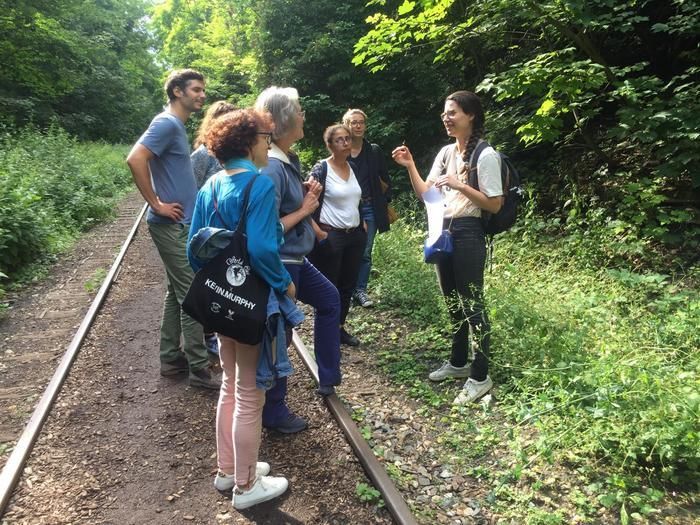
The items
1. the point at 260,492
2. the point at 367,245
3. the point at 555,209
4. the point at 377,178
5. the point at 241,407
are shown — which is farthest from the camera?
the point at 555,209

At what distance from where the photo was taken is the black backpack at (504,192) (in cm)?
337

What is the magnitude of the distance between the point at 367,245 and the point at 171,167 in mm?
2658

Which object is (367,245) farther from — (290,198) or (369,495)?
(369,495)

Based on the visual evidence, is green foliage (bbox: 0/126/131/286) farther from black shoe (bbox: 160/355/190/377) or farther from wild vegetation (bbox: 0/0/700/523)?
black shoe (bbox: 160/355/190/377)

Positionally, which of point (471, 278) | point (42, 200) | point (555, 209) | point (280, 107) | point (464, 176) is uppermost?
point (280, 107)

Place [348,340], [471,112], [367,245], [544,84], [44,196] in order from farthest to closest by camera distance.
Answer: [44,196] → [367,245] → [544,84] → [348,340] → [471,112]

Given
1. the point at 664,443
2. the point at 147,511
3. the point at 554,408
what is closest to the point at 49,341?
the point at 147,511

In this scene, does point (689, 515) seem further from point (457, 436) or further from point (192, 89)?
point (192, 89)

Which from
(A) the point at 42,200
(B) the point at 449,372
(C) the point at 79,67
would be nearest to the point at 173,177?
(B) the point at 449,372

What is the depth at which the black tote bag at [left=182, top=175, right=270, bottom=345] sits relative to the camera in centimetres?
237

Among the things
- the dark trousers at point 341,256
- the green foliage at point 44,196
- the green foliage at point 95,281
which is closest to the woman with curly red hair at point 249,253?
the dark trousers at point 341,256

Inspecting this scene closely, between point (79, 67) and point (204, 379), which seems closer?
point (204, 379)

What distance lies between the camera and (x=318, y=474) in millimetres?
3020

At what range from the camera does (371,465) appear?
9.71 ft
